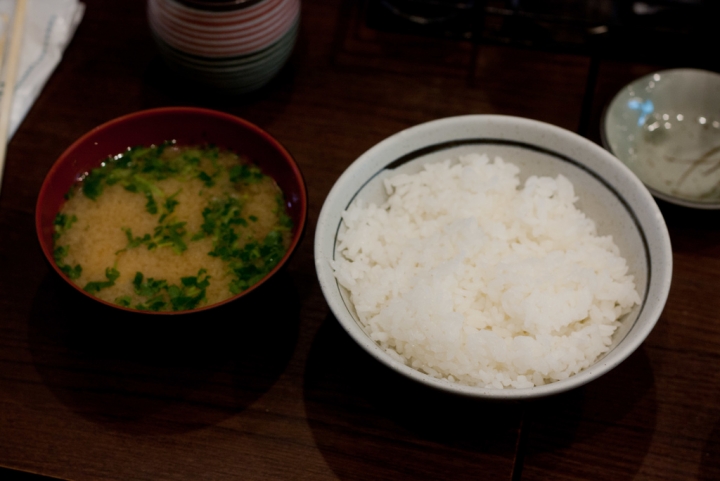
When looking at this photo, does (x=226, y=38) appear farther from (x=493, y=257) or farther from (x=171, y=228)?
(x=493, y=257)

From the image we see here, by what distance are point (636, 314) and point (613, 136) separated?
87cm

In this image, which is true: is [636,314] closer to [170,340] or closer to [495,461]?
[495,461]

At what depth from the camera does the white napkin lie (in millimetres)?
2303

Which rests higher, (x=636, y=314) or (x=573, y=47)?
(x=573, y=47)

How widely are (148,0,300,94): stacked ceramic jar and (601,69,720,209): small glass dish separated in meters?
1.19

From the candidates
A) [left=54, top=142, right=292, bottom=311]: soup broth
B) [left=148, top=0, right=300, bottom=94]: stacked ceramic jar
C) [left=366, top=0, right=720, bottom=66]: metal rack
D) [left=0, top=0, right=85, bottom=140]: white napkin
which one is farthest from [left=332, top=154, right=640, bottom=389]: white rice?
[left=0, top=0, right=85, bottom=140]: white napkin

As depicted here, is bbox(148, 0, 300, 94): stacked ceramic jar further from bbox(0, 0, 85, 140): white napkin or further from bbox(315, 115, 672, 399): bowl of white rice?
bbox(315, 115, 672, 399): bowl of white rice

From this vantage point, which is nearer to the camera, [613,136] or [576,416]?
[576,416]

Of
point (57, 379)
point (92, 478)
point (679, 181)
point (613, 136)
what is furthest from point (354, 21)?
point (92, 478)

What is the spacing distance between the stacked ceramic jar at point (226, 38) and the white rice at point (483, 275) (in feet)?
2.48

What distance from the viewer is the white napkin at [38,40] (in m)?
2.30

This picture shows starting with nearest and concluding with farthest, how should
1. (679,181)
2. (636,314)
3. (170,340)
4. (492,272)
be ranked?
(636,314) < (492,272) < (170,340) < (679,181)

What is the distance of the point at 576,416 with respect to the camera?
166 centimetres

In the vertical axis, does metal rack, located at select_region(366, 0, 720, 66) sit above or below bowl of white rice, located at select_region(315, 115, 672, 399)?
above
